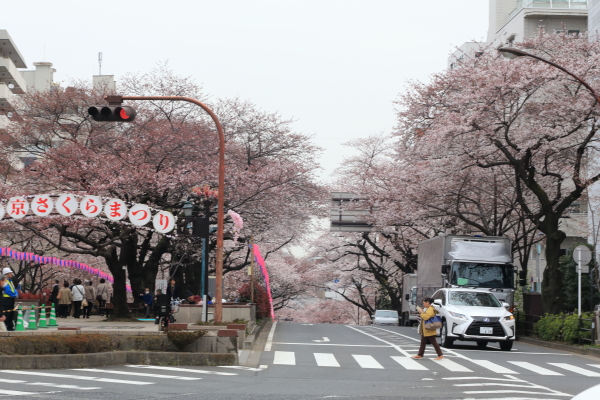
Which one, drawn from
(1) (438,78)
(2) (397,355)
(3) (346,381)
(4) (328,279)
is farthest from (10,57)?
(3) (346,381)

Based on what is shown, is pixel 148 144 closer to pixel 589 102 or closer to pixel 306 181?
pixel 306 181

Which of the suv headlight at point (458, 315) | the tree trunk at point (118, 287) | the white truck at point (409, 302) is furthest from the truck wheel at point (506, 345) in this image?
the white truck at point (409, 302)

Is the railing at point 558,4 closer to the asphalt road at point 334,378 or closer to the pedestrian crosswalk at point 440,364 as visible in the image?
the asphalt road at point 334,378

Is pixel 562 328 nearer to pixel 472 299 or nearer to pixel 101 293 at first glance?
pixel 472 299

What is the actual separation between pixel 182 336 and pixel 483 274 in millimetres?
14276

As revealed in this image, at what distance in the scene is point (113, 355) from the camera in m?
14.6

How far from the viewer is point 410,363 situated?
52.9 ft

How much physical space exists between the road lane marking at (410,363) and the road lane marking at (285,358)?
2.33m

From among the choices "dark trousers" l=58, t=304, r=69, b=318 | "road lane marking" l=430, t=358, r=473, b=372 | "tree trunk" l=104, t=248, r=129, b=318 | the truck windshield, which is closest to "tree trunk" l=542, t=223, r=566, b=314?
the truck windshield

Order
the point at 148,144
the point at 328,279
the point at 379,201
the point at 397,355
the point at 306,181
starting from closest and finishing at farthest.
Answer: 1. the point at 397,355
2. the point at 148,144
3. the point at 306,181
4. the point at 379,201
5. the point at 328,279

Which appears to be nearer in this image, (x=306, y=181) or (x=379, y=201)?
(x=306, y=181)

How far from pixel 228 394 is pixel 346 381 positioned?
2.86 m

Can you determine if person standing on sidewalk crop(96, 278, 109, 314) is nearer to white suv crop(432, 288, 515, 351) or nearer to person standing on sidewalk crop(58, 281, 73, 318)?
person standing on sidewalk crop(58, 281, 73, 318)

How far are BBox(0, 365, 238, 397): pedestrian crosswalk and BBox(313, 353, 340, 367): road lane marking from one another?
2.71 meters
